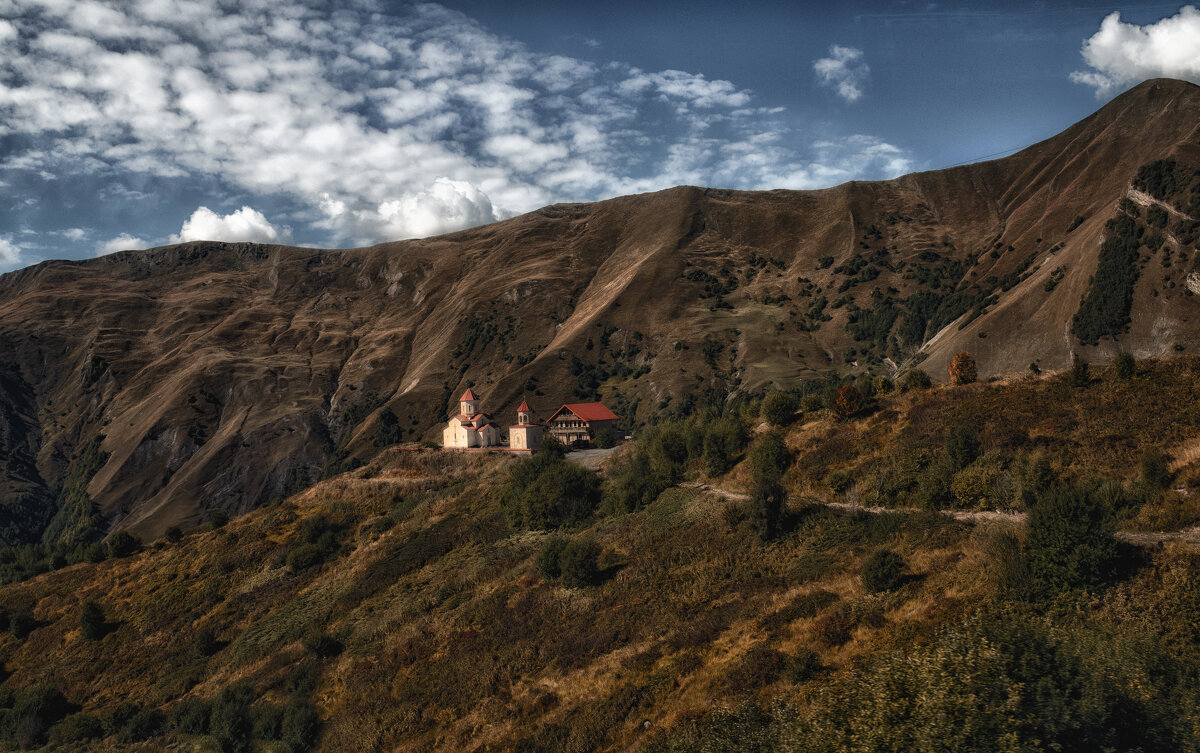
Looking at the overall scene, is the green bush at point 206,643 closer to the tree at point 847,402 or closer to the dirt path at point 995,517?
the dirt path at point 995,517

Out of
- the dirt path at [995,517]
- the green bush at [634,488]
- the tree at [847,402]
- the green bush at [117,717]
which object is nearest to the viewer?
the dirt path at [995,517]

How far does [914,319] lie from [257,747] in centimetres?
18046

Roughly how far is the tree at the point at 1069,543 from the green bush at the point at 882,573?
15.5ft

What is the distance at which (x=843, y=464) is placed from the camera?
3969 cm

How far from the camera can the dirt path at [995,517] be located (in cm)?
2270

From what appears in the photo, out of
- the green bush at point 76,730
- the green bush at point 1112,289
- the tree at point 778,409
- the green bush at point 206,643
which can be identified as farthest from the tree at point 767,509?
the green bush at point 1112,289

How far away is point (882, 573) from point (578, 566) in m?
17.3

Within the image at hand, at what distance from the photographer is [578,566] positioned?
121 ft

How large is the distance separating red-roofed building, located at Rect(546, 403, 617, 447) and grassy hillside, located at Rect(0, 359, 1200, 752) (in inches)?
1257

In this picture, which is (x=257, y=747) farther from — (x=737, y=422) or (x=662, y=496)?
(x=737, y=422)

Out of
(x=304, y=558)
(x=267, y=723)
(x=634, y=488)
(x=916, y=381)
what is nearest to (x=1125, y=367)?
(x=916, y=381)

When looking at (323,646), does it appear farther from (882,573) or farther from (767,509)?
(882,573)

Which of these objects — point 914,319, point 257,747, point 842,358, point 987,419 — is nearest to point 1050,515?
point 987,419

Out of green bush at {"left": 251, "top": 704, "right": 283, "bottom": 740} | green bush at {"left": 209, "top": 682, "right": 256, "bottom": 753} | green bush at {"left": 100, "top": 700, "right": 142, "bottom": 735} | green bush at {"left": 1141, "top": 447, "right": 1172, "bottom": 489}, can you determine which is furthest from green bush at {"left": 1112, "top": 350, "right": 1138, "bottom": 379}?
green bush at {"left": 100, "top": 700, "right": 142, "bottom": 735}
